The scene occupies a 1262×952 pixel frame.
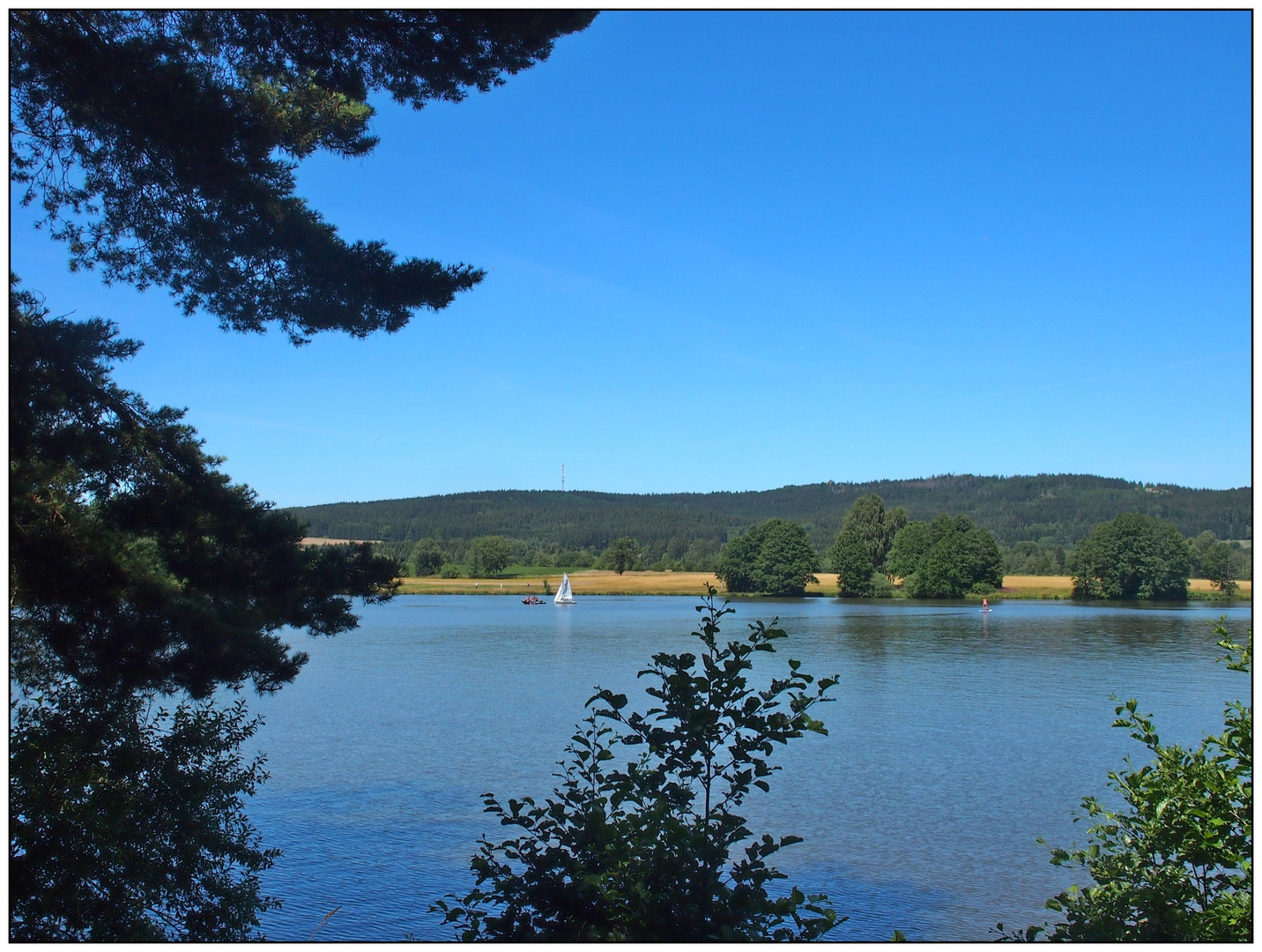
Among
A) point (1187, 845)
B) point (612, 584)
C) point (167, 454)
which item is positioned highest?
point (167, 454)

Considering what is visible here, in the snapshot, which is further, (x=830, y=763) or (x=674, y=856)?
(x=830, y=763)

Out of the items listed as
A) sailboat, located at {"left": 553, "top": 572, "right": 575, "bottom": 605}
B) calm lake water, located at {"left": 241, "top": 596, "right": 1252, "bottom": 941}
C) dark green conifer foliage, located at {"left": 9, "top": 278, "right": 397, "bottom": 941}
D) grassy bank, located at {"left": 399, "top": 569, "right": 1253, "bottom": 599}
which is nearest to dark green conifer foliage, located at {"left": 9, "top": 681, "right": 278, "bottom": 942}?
dark green conifer foliage, located at {"left": 9, "top": 278, "right": 397, "bottom": 941}

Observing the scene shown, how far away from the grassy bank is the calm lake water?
30.8 m

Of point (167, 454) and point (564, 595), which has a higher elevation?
point (167, 454)

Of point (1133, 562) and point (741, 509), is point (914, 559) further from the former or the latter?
point (741, 509)

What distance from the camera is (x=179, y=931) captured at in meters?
4.78

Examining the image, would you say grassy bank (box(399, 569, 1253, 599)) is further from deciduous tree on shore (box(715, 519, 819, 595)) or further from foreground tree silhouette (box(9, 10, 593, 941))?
foreground tree silhouette (box(9, 10, 593, 941))

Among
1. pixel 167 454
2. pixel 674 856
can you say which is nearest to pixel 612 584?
pixel 167 454

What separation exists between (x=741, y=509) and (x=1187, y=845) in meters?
99.8

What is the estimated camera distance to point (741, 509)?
103 m

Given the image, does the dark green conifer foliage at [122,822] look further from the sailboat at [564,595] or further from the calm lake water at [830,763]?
the sailboat at [564,595]

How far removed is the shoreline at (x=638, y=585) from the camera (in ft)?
179

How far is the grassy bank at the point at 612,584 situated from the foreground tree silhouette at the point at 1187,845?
53258 millimetres

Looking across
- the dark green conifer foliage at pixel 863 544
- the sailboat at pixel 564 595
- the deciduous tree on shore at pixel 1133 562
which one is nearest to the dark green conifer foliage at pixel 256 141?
the deciduous tree on shore at pixel 1133 562
